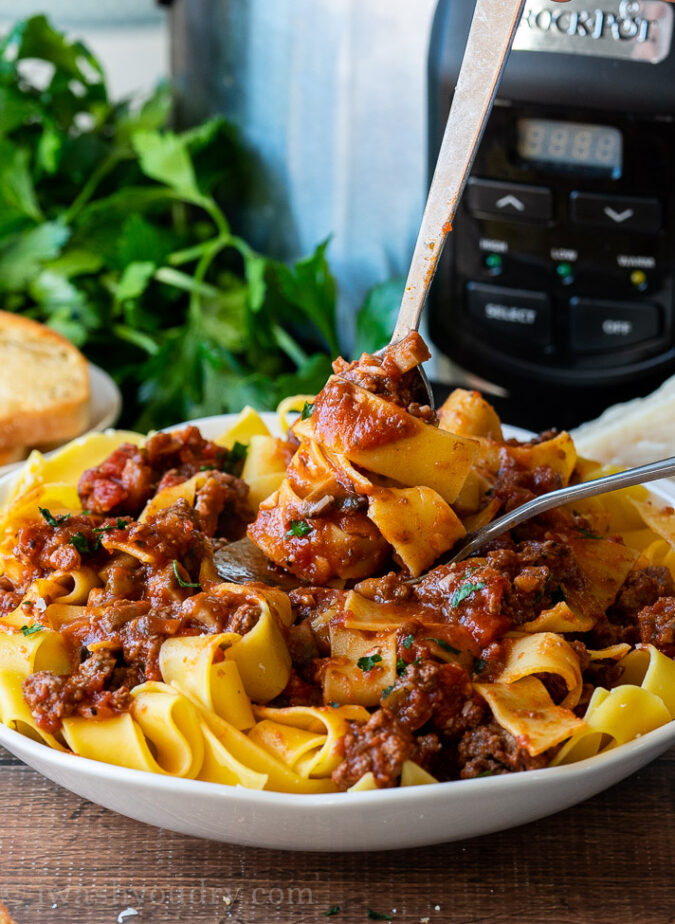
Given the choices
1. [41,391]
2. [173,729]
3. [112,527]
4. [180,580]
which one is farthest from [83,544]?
[41,391]

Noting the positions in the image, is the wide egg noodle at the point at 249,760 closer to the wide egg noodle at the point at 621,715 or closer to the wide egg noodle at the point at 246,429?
the wide egg noodle at the point at 621,715

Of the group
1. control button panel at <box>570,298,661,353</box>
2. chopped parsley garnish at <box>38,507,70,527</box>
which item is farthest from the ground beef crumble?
control button panel at <box>570,298,661,353</box>

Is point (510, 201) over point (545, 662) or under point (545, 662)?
over

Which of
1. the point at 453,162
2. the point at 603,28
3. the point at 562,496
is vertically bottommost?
the point at 562,496

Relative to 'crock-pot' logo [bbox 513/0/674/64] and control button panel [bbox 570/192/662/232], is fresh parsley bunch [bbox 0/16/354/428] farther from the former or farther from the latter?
'crock-pot' logo [bbox 513/0/674/64]

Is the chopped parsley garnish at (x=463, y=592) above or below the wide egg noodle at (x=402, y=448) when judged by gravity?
below

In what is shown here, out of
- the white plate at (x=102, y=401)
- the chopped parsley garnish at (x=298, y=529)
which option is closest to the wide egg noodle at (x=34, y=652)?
the chopped parsley garnish at (x=298, y=529)

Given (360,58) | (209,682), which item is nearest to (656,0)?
(360,58)

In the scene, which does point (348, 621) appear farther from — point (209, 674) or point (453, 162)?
point (453, 162)

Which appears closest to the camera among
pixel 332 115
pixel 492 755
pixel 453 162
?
pixel 492 755
